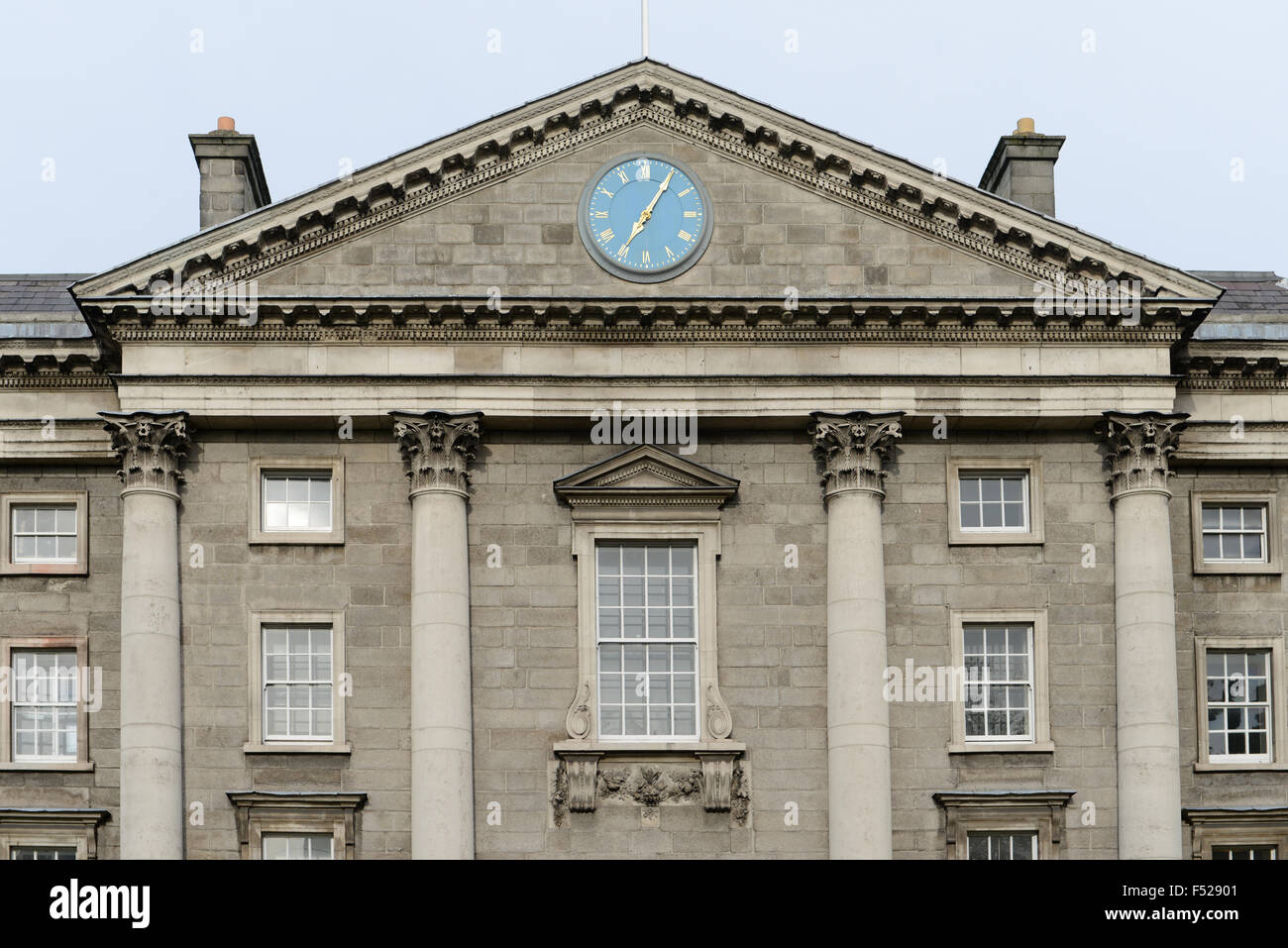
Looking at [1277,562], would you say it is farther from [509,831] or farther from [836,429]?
[509,831]

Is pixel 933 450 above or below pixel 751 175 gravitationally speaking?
below

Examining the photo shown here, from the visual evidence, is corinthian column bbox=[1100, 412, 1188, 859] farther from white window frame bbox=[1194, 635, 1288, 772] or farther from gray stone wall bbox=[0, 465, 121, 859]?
gray stone wall bbox=[0, 465, 121, 859]

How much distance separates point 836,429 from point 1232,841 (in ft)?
29.8

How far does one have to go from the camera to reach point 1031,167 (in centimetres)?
4469

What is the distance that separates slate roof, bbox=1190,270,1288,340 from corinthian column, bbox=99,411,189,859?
1718 cm

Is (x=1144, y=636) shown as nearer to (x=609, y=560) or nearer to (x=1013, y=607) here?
(x=1013, y=607)

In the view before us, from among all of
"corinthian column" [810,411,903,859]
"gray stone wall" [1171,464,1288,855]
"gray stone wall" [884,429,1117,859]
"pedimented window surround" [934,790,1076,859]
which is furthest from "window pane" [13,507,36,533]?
"gray stone wall" [1171,464,1288,855]

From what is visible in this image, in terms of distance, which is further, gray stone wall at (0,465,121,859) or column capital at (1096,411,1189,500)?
column capital at (1096,411,1189,500)

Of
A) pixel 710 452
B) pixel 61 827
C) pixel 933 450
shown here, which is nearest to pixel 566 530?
pixel 710 452

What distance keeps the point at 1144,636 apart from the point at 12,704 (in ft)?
59.3

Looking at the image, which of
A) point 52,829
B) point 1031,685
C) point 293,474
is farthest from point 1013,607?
point 52,829

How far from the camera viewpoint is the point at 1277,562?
4144cm

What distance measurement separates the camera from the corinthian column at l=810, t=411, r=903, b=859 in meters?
38.7
